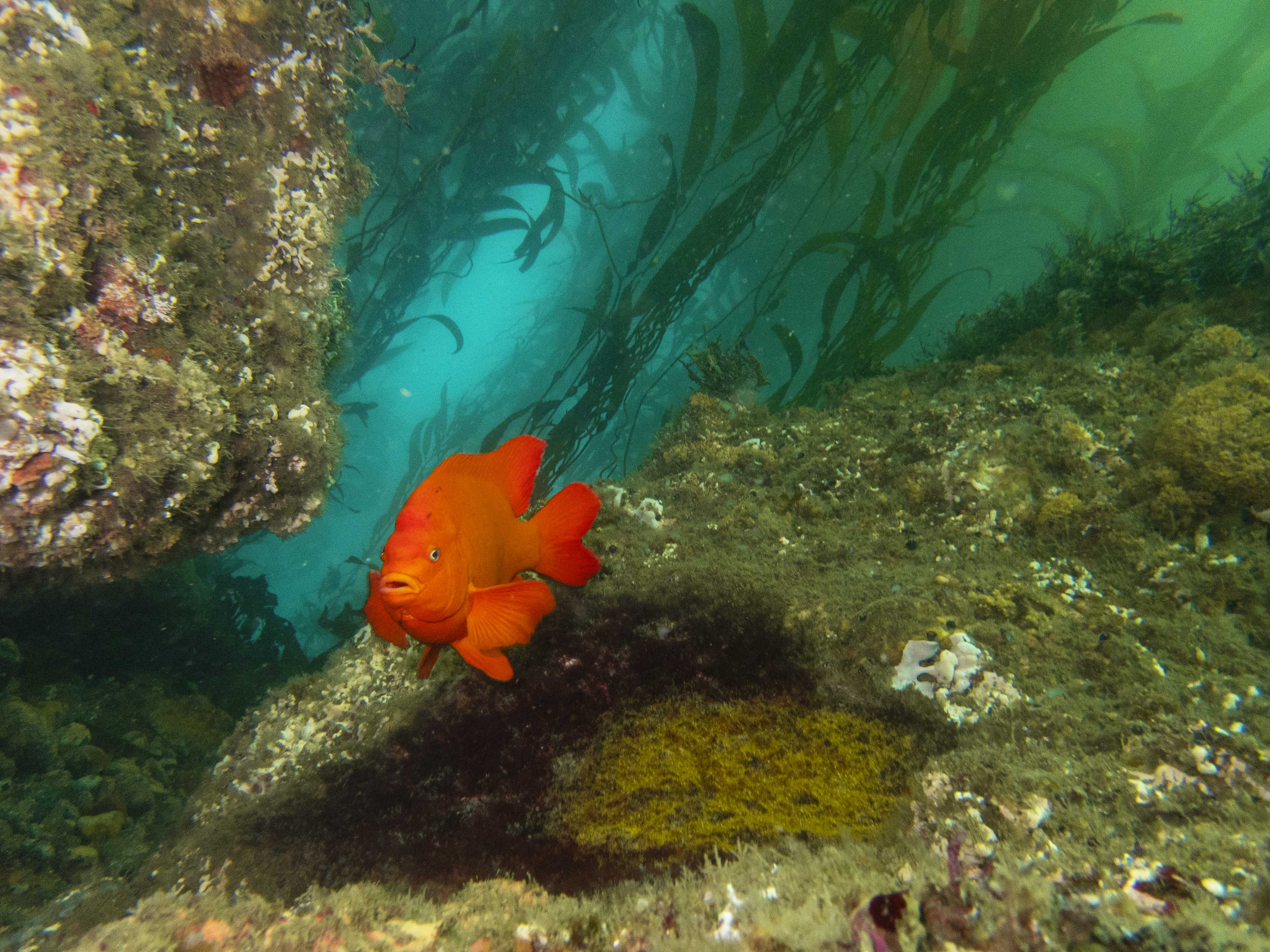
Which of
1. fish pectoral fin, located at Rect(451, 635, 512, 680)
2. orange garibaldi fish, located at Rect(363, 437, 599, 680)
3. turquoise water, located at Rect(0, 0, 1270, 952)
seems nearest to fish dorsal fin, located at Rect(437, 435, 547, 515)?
orange garibaldi fish, located at Rect(363, 437, 599, 680)

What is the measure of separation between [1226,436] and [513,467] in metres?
3.42

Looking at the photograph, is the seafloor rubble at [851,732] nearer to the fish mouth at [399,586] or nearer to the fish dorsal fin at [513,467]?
the fish dorsal fin at [513,467]

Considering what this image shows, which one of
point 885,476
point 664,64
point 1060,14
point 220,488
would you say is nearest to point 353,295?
point 664,64

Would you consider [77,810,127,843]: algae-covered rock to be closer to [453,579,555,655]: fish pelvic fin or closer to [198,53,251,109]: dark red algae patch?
[453,579,555,655]: fish pelvic fin

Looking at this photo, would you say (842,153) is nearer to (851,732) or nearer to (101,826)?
(851,732)

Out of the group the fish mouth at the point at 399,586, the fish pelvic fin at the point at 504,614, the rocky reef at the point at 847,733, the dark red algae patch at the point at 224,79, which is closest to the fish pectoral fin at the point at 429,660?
the fish pelvic fin at the point at 504,614

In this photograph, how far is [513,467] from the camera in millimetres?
2055

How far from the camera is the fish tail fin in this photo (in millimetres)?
2021

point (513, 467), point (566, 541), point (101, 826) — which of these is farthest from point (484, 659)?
point (101, 826)

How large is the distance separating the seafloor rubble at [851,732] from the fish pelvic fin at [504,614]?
66cm

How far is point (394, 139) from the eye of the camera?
7.76 m

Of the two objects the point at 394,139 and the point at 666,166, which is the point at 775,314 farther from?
the point at 394,139

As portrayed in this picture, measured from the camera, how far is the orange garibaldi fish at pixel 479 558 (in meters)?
1.51

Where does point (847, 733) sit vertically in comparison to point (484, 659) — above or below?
below
